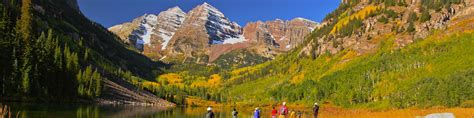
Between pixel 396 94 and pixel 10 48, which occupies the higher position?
pixel 10 48

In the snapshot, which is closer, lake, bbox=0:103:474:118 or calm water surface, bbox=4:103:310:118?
lake, bbox=0:103:474:118

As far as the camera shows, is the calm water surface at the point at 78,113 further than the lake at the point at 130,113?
Yes

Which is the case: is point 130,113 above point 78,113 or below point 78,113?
below

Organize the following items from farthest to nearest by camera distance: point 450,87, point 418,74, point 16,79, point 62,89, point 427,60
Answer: point 427,60 → point 418,74 → point 62,89 → point 450,87 → point 16,79

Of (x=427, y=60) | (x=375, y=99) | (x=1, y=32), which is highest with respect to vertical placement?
(x=1, y=32)

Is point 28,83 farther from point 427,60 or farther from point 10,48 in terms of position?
point 427,60

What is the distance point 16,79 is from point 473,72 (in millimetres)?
139860

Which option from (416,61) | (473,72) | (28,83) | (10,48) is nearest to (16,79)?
(28,83)

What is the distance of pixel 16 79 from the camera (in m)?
130

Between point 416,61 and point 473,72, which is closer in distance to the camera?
point 473,72

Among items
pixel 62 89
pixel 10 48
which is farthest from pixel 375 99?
pixel 10 48

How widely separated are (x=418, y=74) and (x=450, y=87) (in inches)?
1316

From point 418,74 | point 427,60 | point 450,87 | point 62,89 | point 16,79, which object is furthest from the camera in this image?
point 427,60

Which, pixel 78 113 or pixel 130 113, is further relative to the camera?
pixel 130 113
